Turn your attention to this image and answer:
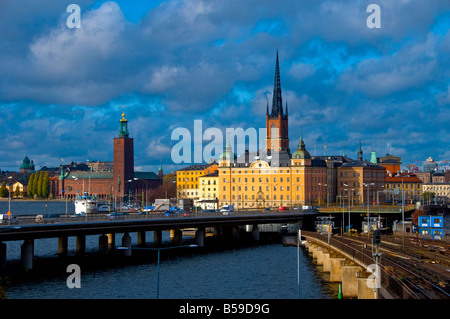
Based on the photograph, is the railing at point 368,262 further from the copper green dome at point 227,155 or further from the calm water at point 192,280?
the copper green dome at point 227,155

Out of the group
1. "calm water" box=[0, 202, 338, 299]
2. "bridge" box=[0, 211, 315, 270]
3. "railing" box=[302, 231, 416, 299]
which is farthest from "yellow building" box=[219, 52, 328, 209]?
"calm water" box=[0, 202, 338, 299]

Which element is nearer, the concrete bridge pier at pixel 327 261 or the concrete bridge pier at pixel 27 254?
the concrete bridge pier at pixel 27 254

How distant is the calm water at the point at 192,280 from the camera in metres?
58.9

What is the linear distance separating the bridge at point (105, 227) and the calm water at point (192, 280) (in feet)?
12.1

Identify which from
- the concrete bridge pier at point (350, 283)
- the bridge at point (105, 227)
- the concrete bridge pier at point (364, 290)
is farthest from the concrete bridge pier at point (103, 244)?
the concrete bridge pier at point (364, 290)

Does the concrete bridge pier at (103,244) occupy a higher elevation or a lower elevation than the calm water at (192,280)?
higher

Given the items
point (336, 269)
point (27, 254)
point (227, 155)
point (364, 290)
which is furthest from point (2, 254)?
point (227, 155)

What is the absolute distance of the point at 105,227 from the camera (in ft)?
280

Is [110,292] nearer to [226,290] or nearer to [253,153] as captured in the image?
[226,290]

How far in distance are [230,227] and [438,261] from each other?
61468 mm

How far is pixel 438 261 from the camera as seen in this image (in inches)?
2498

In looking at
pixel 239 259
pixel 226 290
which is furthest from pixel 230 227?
pixel 226 290

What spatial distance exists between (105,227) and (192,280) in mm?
21412

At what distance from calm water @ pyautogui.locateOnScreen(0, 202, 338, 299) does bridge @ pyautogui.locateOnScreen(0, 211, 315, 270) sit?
12.1ft
